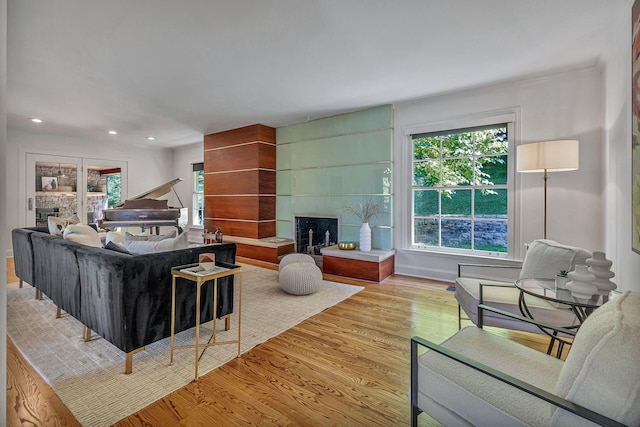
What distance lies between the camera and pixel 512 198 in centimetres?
367

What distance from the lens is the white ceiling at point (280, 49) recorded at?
7.39 ft

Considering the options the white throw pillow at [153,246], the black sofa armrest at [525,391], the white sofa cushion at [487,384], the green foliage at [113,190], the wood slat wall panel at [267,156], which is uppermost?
the wood slat wall panel at [267,156]

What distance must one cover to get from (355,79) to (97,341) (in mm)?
3586

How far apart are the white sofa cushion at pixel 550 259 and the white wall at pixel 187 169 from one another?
277 inches

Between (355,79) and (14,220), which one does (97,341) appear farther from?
(14,220)

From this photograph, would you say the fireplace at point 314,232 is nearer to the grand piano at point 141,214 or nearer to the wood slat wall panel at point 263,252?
the wood slat wall panel at point 263,252

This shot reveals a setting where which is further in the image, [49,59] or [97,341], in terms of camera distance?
[49,59]

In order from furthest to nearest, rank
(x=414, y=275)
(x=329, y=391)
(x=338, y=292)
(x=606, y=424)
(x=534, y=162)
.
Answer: (x=414, y=275)
(x=338, y=292)
(x=534, y=162)
(x=329, y=391)
(x=606, y=424)

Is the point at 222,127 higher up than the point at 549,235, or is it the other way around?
the point at 222,127

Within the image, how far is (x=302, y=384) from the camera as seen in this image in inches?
72.9

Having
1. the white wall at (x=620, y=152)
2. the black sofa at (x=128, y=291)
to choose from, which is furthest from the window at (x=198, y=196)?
the white wall at (x=620, y=152)

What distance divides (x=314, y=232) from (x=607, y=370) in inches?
191

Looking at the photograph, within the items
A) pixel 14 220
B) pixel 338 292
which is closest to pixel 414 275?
pixel 338 292

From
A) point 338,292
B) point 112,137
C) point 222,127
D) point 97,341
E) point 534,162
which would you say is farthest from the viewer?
point 112,137
